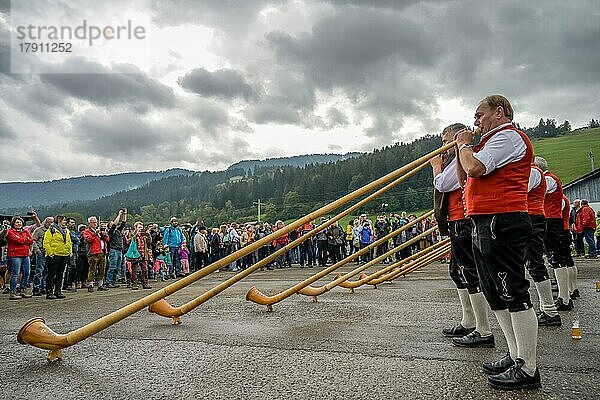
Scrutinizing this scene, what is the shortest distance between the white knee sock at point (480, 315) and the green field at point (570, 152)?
207 ft

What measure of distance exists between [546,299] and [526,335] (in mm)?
3006

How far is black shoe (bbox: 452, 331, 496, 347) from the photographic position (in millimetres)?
5266

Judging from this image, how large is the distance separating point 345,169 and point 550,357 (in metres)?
79.6

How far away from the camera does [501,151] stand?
4020 mm

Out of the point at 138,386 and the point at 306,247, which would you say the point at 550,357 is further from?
the point at 306,247

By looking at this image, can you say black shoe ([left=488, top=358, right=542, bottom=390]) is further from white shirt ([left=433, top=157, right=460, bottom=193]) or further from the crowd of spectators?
the crowd of spectators

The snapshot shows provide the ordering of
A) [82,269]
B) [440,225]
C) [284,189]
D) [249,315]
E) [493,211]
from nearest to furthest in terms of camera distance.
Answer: [493,211]
[440,225]
[249,315]
[82,269]
[284,189]

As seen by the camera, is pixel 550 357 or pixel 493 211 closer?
pixel 493 211

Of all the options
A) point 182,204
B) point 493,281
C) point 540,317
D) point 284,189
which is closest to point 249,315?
point 540,317

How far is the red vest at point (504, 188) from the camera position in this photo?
4062 mm

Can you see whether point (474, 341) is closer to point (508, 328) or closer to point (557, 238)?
point (508, 328)

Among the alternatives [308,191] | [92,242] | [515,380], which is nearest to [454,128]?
[515,380]

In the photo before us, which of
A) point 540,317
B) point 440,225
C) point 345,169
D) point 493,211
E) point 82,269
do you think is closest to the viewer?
point 493,211

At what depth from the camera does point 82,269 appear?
1560 centimetres
